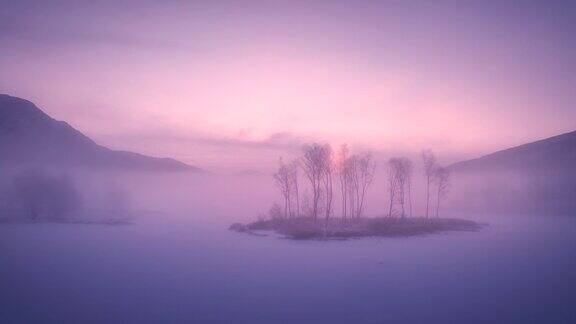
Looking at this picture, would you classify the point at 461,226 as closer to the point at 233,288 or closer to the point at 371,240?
the point at 371,240

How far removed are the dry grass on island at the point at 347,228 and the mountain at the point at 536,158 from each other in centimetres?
7683

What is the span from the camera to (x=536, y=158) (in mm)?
121812

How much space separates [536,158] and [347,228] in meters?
109

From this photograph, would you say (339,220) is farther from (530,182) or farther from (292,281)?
(530,182)

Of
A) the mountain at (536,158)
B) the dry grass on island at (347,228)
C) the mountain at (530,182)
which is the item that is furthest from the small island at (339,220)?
the mountain at (536,158)

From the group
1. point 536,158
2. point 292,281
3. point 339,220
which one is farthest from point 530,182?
point 292,281

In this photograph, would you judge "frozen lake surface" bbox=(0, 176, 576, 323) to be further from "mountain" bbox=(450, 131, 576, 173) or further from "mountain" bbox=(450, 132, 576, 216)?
"mountain" bbox=(450, 131, 576, 173)

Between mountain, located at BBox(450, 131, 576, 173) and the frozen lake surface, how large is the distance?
88662 mm

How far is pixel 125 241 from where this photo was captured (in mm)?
39812

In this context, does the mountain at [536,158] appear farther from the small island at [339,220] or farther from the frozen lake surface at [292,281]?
the frozen lake surface at [292,281]

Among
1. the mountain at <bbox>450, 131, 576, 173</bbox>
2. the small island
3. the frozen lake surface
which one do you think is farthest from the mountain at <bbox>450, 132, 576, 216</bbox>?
the frozen lake surface

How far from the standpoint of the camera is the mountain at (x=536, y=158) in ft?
359

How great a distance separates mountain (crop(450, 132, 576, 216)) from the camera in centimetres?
8088

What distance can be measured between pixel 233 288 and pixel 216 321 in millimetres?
5103
